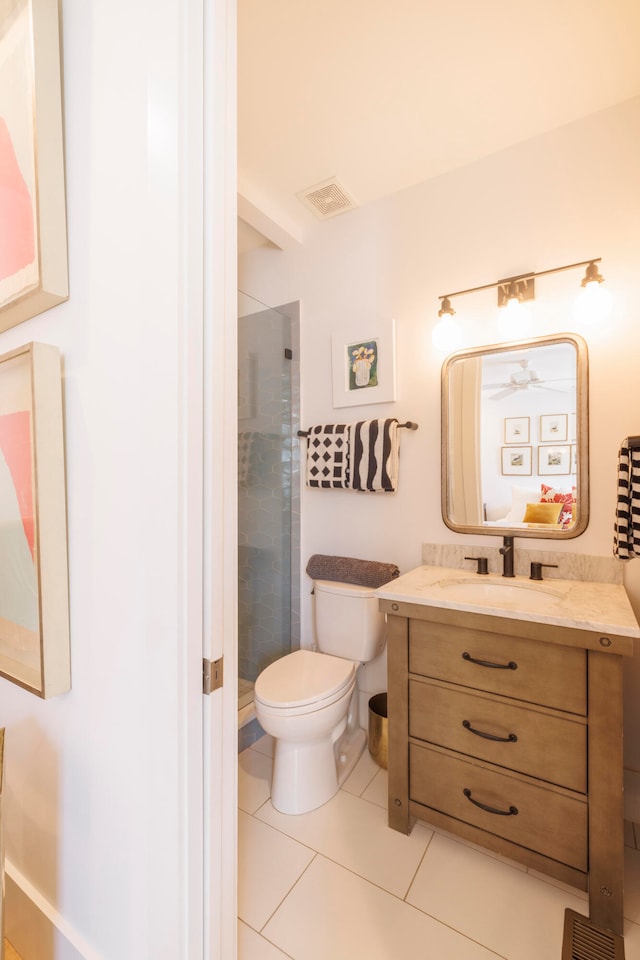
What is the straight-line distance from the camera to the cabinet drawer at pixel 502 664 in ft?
3.90

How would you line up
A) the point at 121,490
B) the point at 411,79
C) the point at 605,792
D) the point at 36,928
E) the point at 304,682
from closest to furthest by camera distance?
the point at 121,490
the point at 36,928
the point at 605,792
the point at 411,79
the point at 304,682

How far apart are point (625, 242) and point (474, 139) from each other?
70 cm

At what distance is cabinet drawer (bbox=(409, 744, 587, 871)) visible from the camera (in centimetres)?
119

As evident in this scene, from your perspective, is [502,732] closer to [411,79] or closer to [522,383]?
[522,383]

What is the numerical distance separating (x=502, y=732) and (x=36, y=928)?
4.20ft

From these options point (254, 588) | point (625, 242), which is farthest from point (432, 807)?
point (625, 242)

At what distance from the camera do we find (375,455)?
6.33ft

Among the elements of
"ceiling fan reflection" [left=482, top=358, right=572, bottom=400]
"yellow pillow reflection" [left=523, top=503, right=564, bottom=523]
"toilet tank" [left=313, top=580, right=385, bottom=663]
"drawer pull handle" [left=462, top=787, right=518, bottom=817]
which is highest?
"ceiling fan reflection" [left=482, top=358, right=572, bottom=400]

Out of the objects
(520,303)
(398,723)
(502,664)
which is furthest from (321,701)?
(520,303)

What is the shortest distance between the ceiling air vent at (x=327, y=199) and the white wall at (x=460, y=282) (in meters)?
0.06

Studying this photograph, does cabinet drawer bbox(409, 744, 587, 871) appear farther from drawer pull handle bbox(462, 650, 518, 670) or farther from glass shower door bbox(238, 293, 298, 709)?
glass shower door bbox(238, 293, 298, 709)

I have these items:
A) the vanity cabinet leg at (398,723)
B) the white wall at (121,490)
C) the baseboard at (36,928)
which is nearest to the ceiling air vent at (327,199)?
the white wall at (121,490)

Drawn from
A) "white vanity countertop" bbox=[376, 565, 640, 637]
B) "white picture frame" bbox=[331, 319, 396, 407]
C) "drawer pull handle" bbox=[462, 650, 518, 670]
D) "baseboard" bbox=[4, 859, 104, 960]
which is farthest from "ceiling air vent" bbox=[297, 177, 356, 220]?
"baseboard" bbox=[4, 859, 104, 960]

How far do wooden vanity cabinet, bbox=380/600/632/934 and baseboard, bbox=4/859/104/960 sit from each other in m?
0.95
